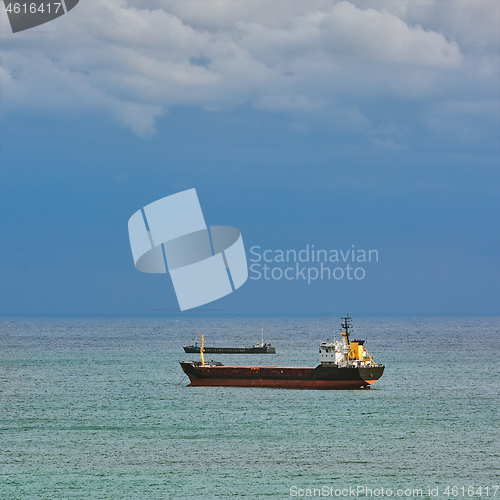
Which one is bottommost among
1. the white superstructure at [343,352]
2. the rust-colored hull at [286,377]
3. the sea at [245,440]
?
the sea at [245,440]

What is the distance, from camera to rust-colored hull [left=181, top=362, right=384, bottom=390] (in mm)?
77250

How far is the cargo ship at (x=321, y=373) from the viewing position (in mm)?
77188

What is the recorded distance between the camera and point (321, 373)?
256ft

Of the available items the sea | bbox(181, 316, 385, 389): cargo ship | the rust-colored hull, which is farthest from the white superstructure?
the sea

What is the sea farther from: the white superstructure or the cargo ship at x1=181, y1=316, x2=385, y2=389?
the white superstructure

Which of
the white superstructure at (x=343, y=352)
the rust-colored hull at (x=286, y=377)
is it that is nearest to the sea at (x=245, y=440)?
the rust-colored hull at (x=286, y=377)

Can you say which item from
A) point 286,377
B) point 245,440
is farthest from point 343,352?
point 245,440

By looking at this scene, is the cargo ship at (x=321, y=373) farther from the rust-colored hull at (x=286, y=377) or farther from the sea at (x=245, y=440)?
the sea at (x=245, y=440)

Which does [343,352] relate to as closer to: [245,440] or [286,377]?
[286,377]

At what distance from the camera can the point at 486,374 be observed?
99.6m

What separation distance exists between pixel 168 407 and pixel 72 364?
5516 centimetres

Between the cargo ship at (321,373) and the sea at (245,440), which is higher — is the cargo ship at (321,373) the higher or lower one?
the higher one

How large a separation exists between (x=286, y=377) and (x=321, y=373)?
466 centimetres

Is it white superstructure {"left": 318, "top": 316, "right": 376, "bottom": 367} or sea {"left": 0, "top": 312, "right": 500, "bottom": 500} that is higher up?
white superstructure {"left": 318, "top": 316, "right": 376, "bottom": 367}
